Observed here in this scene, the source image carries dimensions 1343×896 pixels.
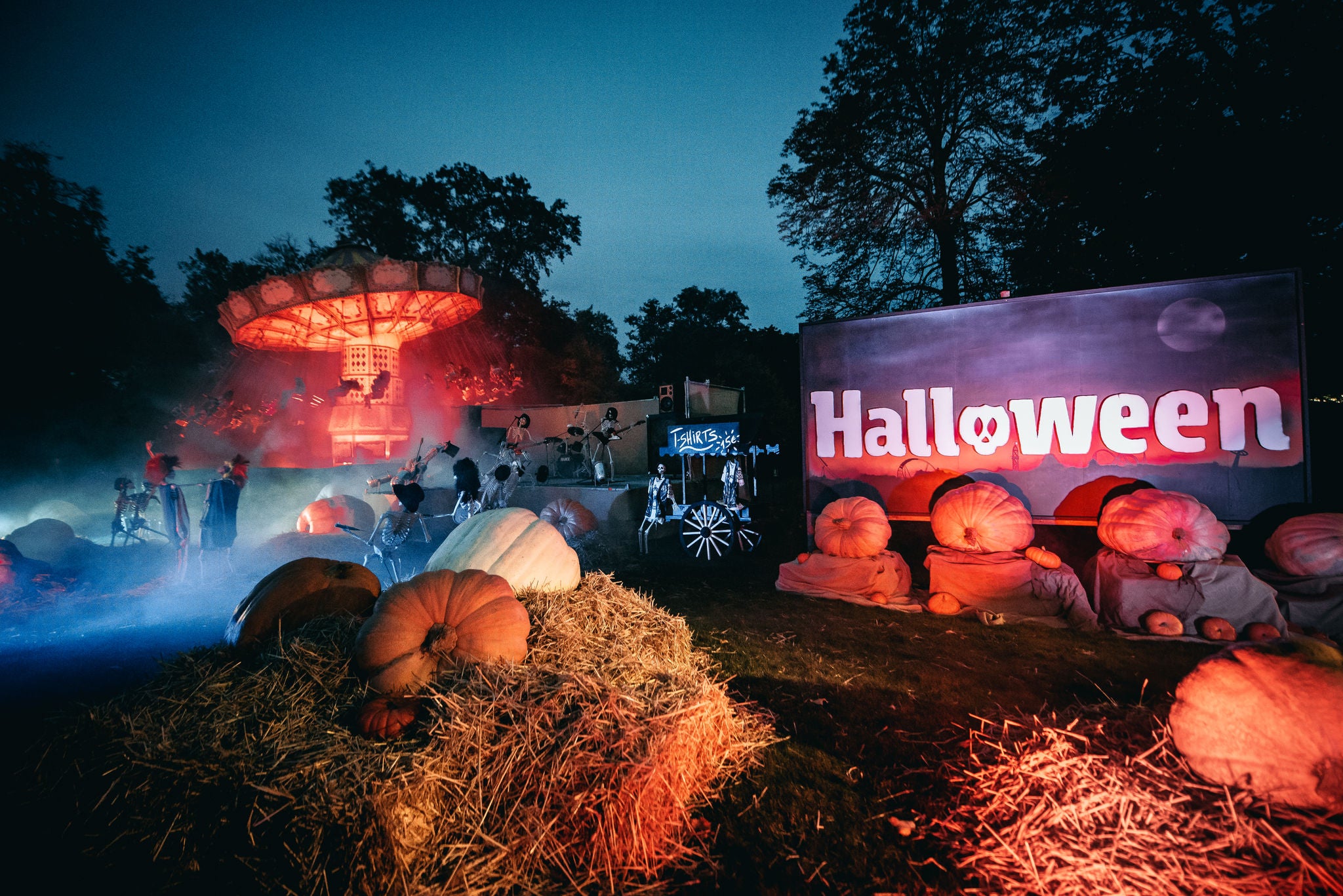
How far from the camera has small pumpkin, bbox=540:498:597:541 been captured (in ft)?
28.5

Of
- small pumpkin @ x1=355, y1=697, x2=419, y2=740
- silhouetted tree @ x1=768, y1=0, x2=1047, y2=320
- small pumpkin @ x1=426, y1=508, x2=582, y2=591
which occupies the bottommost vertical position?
small pumpkin @ x1=355, y1=697, x2=419, y2=740

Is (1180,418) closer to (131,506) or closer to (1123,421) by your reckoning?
(1123,421)

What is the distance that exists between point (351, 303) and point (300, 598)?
417 inches

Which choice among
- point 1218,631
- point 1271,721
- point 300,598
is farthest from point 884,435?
point 300,598

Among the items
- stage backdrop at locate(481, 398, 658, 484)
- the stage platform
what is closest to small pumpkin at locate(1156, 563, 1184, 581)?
the stage platform

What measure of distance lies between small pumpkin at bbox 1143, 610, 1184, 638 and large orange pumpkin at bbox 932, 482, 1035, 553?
3.40 feet

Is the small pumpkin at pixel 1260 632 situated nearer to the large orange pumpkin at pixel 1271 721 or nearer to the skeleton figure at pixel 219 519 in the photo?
the large orange pumpkin at pixel 1271 721

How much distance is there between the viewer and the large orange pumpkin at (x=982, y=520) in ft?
16.0

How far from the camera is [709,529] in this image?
27.0 feet

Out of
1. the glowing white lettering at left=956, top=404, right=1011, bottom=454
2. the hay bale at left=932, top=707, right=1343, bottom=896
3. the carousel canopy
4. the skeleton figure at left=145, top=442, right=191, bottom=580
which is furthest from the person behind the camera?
the carousel canopy

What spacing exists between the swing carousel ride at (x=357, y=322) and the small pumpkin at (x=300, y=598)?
30.0ft

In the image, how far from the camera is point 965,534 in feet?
16.7

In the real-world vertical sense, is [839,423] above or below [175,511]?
above

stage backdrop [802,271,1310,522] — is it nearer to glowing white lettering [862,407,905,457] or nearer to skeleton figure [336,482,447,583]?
glowing white lettering [862,407,905,457]
